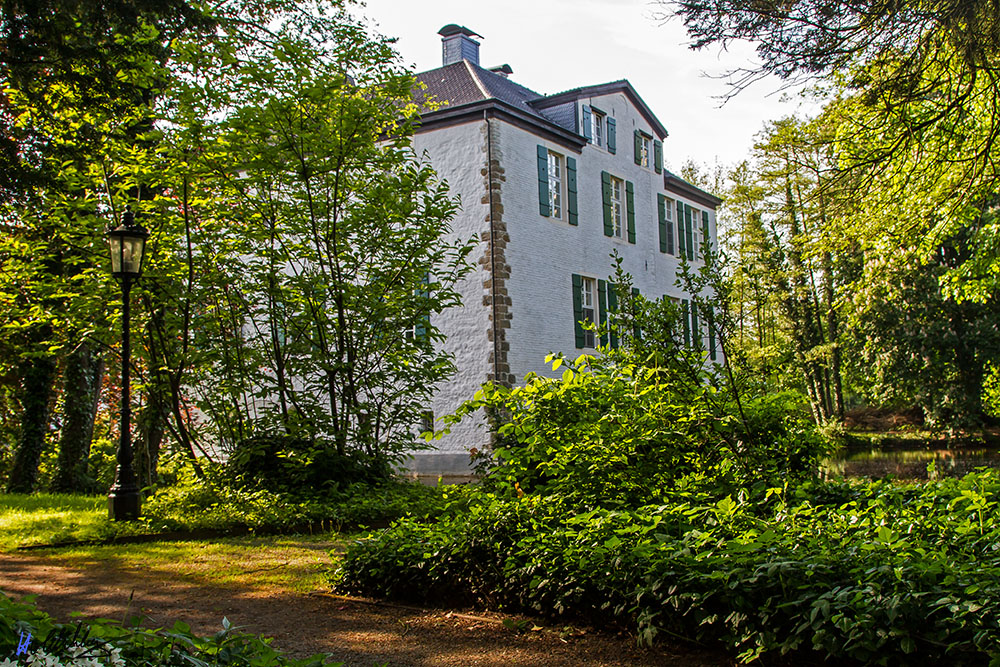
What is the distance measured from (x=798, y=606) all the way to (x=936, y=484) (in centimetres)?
291

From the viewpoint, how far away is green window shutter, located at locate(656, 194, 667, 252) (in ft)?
83.2

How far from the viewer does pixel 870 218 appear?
14531 millimetres

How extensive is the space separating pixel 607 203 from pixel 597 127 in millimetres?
2045

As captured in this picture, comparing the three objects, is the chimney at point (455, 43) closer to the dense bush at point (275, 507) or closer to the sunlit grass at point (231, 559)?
the dense bush at point (275, 507)

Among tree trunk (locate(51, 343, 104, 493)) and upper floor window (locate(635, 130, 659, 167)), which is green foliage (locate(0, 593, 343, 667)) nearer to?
tree trunk (locate(51, 343, 104, 493))

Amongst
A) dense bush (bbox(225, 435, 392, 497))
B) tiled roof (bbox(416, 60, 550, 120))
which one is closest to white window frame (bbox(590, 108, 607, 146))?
tiled roof (bbox(416, 60, 550, 120))

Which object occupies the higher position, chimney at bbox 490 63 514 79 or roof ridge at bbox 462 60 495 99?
chimney at bbox 490 63 514 79

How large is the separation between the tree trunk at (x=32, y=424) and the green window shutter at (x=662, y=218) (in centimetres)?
1642

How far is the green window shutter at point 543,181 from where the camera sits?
20066 mm

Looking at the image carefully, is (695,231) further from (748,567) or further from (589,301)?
(748,567)

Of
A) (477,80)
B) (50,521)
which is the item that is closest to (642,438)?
(50,521)

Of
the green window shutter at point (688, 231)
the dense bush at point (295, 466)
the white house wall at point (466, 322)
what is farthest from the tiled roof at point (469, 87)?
the dense bush at point (295, 466)

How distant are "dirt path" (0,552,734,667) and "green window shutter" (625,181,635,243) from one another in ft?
60.4

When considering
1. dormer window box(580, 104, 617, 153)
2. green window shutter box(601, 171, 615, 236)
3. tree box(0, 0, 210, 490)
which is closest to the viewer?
tree box(0, 0, 210, 490)
